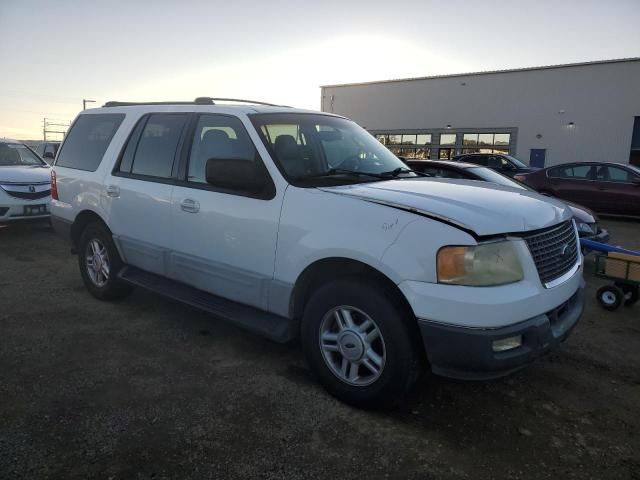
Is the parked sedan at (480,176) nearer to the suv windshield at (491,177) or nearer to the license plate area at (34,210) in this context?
the suv windshield at (491,177)

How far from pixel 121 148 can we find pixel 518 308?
12.5 feet

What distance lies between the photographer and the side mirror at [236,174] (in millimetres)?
3203

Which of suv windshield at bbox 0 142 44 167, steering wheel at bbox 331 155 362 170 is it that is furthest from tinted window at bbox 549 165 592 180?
suv windshield at bbox 0 142 44 167

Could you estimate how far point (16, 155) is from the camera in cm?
953

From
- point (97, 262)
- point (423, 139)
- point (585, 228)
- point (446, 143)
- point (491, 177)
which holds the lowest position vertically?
point (97, 262)

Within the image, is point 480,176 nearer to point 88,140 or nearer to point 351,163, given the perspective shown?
point 351,163

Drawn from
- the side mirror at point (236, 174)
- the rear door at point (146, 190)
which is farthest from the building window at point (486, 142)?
the side mirror at point (236, 174)

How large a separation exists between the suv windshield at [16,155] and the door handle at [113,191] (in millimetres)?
5783

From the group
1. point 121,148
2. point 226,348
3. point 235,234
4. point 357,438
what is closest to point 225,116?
point 235,234

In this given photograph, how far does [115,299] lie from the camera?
5.06 m

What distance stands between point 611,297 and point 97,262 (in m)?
5.38

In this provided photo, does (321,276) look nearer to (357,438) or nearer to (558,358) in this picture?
(357,438)

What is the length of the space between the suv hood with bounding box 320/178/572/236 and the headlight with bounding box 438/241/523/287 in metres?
0.10

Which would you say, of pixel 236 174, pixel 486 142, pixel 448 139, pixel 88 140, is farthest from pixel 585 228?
pixel 448 139
